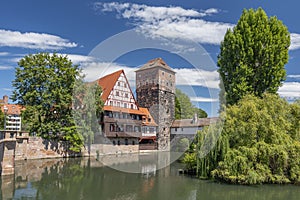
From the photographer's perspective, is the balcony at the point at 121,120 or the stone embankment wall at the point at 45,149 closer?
the stone embankment wall at the point at 45,149

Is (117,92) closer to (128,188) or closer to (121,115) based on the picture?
(121,115)

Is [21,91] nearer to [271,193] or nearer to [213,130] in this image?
[213,130]

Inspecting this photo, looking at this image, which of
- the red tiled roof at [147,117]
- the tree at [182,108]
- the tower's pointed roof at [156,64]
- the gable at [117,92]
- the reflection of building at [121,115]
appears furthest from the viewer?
the tree at [182,108]

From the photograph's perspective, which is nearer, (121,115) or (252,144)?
(252,144)

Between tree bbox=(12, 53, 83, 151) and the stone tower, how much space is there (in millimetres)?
13706

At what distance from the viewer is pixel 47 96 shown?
77.0 ft

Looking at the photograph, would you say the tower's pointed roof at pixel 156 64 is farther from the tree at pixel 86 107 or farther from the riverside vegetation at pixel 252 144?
the riverside vegetation at pixel 252 144

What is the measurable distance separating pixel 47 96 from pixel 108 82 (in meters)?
9.18

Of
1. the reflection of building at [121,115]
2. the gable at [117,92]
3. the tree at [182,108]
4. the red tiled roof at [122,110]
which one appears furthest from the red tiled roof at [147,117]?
the tree at [182,108]

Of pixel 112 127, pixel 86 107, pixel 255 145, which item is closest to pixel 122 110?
pixel 112 127

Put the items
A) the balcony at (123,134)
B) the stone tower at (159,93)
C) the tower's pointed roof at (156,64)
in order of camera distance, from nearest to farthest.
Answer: the balcony at (123,134)
the stone tower at (159,93)
the tower's pointed roof at (156,64)

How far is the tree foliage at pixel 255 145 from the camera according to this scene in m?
12.2

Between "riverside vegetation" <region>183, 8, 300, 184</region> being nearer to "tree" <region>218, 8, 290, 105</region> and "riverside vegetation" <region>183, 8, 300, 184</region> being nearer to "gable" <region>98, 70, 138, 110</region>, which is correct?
"tree" <region>218, 8, 290, 105</region>

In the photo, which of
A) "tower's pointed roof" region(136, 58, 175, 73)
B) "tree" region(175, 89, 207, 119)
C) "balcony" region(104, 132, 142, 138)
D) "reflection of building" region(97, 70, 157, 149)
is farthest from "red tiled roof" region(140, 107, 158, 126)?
"tree" region(175, 89, 207, 119)
